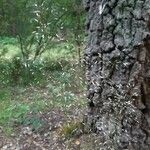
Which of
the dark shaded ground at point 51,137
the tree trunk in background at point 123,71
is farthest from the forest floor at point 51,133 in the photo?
the tree trunk in background at point 123,71

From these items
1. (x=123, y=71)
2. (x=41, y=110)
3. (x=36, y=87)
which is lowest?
(x=36, y=87)

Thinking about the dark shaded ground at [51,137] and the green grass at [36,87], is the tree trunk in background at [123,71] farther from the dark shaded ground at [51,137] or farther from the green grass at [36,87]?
the green grass at [36,87]

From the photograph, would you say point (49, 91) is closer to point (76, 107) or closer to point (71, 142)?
point (76, 107)

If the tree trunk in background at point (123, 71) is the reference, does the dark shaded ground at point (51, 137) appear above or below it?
below

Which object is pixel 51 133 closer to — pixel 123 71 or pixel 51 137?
pixel 51 137

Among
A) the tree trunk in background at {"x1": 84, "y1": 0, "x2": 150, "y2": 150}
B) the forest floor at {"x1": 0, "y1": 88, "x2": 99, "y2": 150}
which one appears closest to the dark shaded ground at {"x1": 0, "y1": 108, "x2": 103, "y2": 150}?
the forest floor at {"x1": 0, "y1": 88, "x2": 99, "y2": 150}

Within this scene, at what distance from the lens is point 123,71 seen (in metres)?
3.47

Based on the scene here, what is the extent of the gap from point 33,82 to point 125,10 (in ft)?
13.3

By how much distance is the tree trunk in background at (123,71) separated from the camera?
336 cm

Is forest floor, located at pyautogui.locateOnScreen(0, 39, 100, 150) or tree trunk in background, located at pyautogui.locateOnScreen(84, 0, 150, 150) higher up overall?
tree trunk in background, located at pyautogui.locateOnScreen(84, 0, 150, 150)

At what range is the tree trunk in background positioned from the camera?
3.36 m

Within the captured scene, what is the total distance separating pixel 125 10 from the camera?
340cm

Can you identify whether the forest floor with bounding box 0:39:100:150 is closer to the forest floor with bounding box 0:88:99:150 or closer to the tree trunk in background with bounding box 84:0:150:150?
the forest floor with bounding box 0:88:99:150

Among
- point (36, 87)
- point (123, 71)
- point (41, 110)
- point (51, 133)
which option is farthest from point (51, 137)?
point (36, 87)
